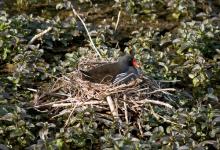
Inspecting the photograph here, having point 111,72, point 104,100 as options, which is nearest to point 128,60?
point 111,72

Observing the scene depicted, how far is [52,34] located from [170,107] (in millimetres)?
2469

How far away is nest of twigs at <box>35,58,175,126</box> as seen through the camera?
20.2 feet

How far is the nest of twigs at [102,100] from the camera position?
6.17 m

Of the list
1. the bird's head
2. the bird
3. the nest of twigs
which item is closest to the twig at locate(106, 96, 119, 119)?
the nest of twigs

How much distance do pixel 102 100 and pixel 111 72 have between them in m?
0.41

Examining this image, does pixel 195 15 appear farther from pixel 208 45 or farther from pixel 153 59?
pixel 153 59

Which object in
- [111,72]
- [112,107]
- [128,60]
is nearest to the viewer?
[112,107]

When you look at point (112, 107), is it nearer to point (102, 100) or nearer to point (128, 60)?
point (102, 100)

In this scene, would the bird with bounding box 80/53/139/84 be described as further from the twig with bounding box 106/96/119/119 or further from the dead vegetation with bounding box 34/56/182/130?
the twig with bounding box 106/96/119/119

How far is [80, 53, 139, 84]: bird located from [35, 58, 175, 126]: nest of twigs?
4.4 inches

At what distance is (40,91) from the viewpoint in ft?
21.7

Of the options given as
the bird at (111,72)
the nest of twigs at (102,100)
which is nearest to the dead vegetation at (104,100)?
the nest of twigs at (102,100)

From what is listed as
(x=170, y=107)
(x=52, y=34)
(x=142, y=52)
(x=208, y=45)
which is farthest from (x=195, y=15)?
(x=170, y=107)

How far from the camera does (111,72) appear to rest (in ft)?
21.2
